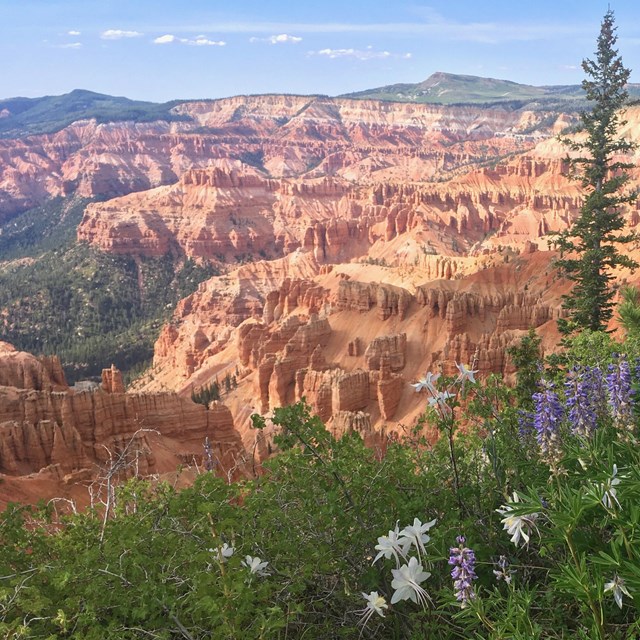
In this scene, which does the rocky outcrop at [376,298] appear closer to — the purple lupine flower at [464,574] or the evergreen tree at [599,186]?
the evergreen tree at [599,186]

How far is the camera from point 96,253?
490 feet

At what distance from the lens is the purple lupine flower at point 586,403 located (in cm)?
563

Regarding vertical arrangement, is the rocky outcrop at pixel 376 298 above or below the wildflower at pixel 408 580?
below

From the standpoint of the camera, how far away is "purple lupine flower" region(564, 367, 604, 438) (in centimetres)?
563

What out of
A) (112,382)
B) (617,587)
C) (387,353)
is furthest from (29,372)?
(617,587)

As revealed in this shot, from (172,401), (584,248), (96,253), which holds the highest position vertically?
(584,248)

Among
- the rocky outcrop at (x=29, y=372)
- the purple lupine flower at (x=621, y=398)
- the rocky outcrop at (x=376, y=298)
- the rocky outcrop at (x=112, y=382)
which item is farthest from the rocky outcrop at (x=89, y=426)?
the rocky outcrop at (x=376, y=298)

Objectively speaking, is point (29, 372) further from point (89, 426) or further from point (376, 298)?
point (376, 298)

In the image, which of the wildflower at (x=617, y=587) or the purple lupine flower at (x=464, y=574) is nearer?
the wildflower at (x=617, y=587)

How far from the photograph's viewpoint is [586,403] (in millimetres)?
5832

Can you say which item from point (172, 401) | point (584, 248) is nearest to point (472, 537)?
point (584, 248)

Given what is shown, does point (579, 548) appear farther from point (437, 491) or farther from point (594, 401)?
point (437, 491)

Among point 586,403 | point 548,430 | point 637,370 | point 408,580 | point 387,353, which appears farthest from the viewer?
point 387,353

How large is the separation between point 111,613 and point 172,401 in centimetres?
2974
